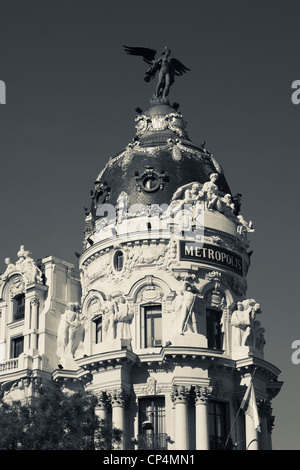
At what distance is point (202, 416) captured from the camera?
195 feet

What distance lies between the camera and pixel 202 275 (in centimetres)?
6412

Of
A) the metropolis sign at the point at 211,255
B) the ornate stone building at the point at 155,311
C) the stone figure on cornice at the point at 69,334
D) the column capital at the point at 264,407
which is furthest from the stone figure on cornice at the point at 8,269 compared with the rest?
the column capital at the point at 264,407

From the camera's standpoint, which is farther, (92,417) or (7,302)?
(7,302)

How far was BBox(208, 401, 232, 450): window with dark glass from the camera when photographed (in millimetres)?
60781

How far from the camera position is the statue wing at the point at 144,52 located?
7400cm

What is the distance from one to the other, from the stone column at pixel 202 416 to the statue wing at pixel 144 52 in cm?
2521

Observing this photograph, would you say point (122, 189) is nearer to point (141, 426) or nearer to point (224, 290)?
point (224, 290)

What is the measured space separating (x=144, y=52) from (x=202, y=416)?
27.4 meters

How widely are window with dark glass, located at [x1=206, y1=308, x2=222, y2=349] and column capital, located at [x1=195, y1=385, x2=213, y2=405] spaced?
12.1 ft
